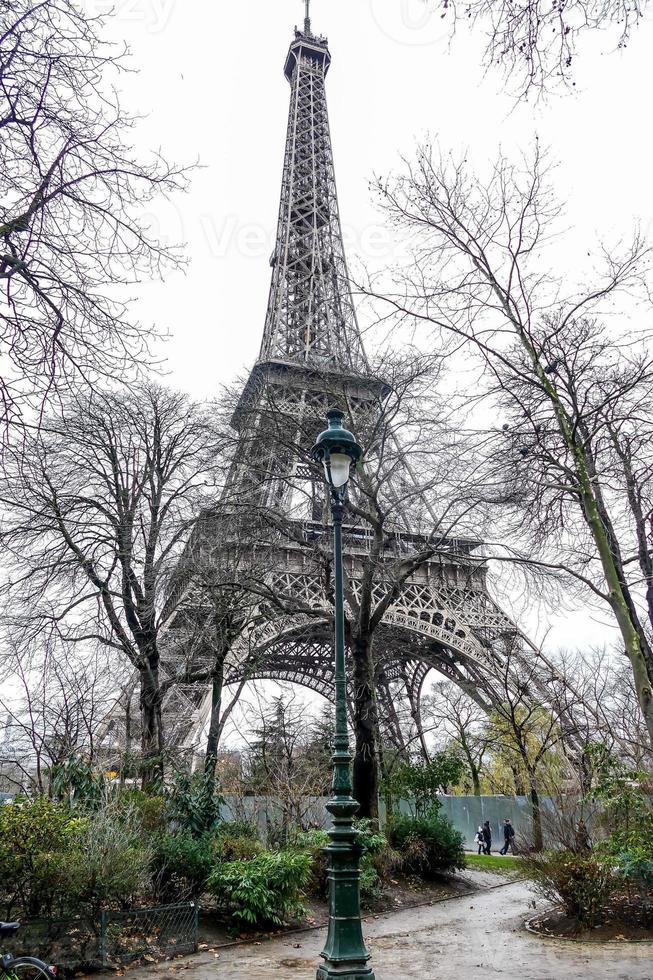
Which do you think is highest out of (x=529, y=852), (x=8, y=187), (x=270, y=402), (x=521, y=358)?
(x=270, y=402)

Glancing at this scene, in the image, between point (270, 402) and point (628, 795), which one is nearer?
point (628, 795)

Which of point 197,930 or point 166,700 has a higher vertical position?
point 166,700

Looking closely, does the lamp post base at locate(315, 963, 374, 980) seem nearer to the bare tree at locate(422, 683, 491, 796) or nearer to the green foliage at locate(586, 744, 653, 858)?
the green foliage at locate(586, 744, 653, 858)

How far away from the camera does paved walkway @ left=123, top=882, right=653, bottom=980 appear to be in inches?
350

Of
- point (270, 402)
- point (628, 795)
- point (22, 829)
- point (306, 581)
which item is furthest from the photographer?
point (306, 581)

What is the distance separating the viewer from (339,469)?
374 inches

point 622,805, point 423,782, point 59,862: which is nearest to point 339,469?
point 59,862

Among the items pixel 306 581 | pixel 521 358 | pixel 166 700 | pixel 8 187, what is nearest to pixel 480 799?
pixel 306 581

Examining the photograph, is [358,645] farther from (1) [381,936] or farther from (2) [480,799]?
(2) [480,799]

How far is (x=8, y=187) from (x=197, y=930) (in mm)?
10058

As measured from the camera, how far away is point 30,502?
612 inches

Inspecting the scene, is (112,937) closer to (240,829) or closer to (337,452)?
(240,829)

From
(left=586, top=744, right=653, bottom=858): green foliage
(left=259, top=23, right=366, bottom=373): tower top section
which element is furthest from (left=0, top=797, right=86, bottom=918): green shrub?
(left=259, top=23, right=366, bottom=373): tower top section

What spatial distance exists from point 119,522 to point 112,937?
8375mm
